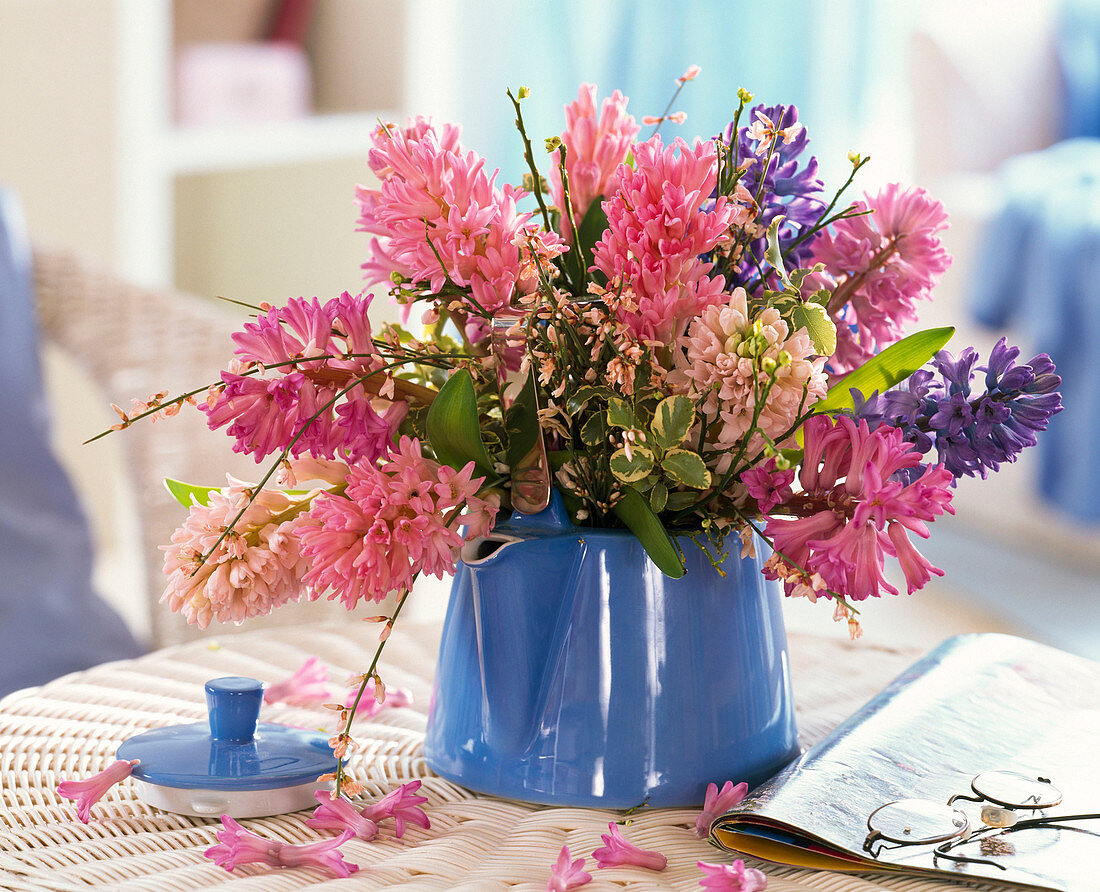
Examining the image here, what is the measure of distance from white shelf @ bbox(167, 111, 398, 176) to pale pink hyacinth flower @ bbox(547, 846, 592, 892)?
72.7 inches

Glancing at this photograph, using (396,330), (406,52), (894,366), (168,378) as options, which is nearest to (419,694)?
(396,330)

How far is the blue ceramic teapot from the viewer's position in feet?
1.96

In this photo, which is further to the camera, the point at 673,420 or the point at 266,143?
the point at 266,143

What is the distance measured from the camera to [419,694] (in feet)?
2.65

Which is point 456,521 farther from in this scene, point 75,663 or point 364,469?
point 75,663

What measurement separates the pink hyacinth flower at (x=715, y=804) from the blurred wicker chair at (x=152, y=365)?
0.71m

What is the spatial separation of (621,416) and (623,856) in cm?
19

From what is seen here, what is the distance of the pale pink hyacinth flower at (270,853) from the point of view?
0.55 m

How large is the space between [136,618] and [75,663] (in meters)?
1.01

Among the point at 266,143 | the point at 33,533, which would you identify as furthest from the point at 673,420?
the point at 266,143

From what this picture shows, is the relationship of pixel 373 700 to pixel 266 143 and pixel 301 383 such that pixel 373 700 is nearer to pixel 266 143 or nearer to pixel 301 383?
pixel 301 383

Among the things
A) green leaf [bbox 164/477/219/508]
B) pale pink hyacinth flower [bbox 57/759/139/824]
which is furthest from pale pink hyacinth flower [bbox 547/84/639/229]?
pale pink hyacinth flower [bbox 57/759/139/824]

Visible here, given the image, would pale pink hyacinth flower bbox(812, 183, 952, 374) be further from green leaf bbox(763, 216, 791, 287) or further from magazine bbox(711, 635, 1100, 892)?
magazine bbox(711, 635, 1100, 892)

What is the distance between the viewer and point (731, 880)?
53 centimetres
